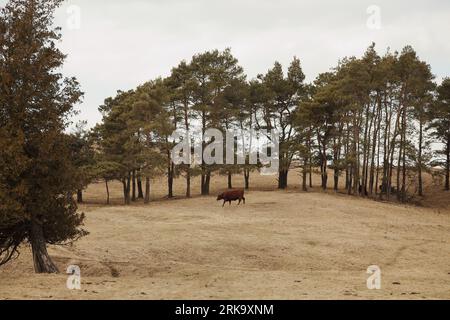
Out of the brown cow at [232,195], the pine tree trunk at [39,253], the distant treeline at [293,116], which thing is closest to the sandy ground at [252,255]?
the brown cow at [232,195]

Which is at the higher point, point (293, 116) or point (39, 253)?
point (293, 116)

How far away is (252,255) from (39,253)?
34.2ft

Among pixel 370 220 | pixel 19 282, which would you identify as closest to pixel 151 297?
pixel 19 282

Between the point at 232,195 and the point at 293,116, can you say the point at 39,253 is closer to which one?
the point at 232,195

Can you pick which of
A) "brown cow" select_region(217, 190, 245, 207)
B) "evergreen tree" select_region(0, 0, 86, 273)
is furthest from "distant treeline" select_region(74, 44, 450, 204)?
"evergreen tree" select_region(0, 0, 86, 273)

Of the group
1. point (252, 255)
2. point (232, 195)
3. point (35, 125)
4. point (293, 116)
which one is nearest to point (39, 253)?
point (35, 125)

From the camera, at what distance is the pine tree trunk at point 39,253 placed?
20.6 meters

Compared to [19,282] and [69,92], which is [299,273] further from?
[69,92]

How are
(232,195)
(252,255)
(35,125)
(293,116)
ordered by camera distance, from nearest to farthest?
(35,125) → (252,255) → (232,195) → (293,116)

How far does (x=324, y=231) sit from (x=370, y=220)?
7.94 metres

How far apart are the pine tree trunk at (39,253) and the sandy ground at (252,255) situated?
4.12 feet

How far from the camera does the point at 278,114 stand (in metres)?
69.1

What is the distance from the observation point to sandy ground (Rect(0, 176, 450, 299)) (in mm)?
15648

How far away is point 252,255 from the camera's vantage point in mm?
25422
